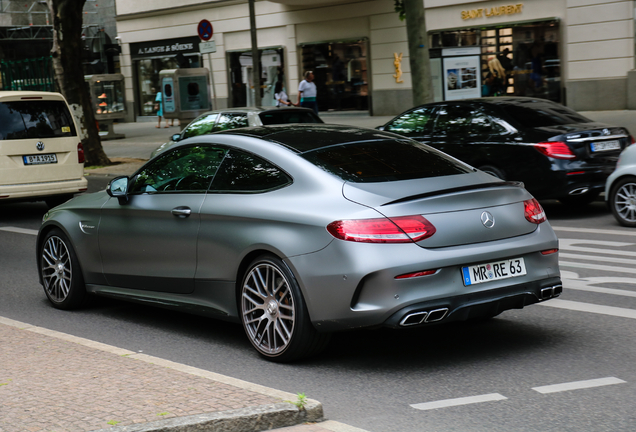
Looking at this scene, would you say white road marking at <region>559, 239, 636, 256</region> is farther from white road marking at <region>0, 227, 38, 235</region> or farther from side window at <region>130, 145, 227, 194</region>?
white road marking at <region>0, 227, 38, 235</region>

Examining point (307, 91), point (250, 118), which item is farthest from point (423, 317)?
point (307, 91)

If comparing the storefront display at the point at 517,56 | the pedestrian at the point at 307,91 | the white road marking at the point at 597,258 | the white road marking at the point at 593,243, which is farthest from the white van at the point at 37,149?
the storefront display at the point at 517,56

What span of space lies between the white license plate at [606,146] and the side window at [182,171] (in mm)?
6533

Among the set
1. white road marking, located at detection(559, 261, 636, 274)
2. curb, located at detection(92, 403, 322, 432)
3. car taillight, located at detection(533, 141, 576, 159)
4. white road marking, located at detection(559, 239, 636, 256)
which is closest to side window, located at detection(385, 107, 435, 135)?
car taillight, located at detection(533, 141, 576, 159)

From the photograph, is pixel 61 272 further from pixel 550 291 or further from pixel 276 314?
pixel 550 291

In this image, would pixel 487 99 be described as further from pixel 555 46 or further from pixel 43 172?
pixel 555 46

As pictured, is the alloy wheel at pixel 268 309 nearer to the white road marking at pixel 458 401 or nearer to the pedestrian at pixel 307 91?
the white road marking at pixel 458 401

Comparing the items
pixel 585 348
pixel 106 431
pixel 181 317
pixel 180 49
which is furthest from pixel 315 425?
pixel 180 49

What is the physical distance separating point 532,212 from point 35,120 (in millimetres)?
9329

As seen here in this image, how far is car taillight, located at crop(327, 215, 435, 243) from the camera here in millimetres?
4797

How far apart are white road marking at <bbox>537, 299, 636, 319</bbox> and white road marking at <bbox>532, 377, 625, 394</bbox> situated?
4.92 ft

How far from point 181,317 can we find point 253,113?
25.3 feet

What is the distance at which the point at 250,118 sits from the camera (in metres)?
14.1

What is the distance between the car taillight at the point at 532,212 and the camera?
5.31 m
